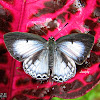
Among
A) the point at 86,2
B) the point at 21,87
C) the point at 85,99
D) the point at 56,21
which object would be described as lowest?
the point at 85,99

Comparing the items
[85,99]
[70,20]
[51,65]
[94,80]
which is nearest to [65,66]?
[51,65]

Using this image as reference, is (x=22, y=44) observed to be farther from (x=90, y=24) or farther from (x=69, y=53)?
(x=90, y=24)

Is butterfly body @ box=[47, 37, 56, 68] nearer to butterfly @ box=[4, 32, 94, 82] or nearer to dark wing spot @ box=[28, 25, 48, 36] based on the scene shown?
butterfly @ box=[4, 32, 94, 82]

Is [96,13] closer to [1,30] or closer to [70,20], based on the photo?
[70,20]

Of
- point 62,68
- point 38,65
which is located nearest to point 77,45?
point 62,68

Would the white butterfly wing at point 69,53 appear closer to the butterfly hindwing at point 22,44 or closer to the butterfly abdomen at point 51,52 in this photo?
the butterfly abdomen at point 51,52

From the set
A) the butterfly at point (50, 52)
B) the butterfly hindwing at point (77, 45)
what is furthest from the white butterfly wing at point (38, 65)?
the butterfly hindwing at point (77, 45)

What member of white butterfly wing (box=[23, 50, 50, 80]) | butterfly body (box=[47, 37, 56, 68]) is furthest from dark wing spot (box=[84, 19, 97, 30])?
white butterfly wing (box=[23, 50, 50, 80])
